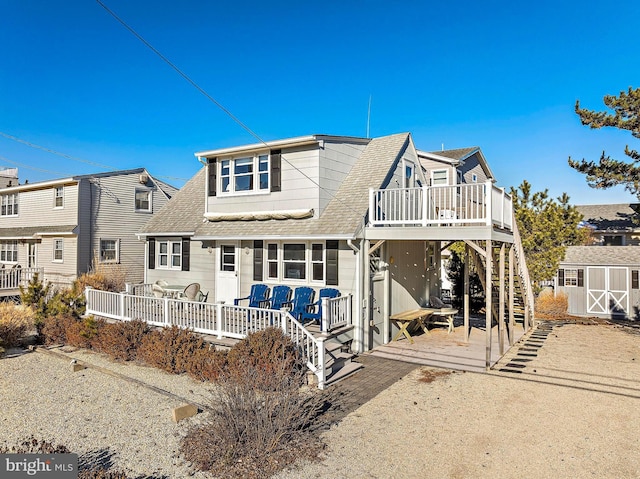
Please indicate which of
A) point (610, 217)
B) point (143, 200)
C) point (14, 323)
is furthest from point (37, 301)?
point (610, 217)

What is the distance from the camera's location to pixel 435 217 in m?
11.4

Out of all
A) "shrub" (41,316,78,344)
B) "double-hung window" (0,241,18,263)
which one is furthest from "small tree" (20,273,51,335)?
"double-hung window" (0,241,18,263)

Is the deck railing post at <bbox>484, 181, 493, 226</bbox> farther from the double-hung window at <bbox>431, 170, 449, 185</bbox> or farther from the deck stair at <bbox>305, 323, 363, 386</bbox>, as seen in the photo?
the double-hung window at <bbox>431, 170, 449, 185</bbox>

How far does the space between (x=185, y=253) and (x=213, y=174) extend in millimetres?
3017

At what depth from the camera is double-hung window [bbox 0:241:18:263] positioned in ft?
81.5

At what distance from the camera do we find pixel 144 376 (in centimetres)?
934

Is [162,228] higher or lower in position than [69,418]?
higher

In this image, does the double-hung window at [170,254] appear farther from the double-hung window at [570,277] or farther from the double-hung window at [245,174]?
the double-hung window at [570,277]

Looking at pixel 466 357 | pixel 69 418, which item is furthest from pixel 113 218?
pixel 466 357

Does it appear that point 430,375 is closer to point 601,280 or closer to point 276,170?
point 276,170

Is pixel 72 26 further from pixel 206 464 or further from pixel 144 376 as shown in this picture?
pixel 206 464

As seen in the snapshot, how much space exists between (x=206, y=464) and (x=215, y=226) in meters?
9.61

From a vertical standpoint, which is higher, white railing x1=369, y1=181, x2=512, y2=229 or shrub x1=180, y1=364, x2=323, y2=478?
white railing x1=369, y1=181, x2=512, y2=229

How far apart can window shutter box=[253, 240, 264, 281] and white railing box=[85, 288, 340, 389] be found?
1852 mm
